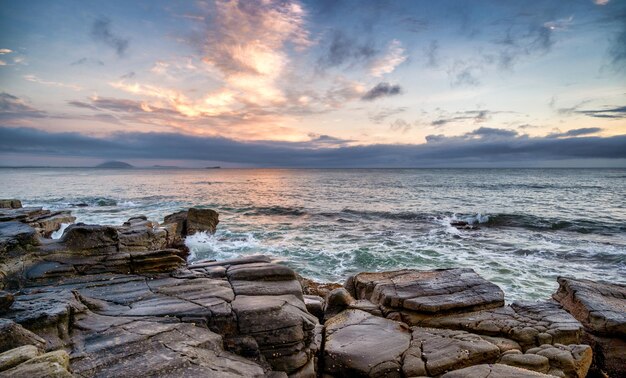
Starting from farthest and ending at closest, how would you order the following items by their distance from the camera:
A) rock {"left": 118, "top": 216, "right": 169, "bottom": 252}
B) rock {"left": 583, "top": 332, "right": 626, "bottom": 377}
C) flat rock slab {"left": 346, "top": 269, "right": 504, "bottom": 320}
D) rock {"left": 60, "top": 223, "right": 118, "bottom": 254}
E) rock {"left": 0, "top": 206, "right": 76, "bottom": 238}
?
rock {"left": 0, "top": 206, "right": 76, "bottom": 238} < rock {"left": 118, "top": 216, "right": 169, "bottom": 252} < flat rock slab {"left": 346, "top": 269, "right": 504, "bottom": 320} < rock {"left": 60, "top": 223, "right": 118, "bottom": 254} < rock {"left": 583, "top": 332, "right": 626, "bottom": 377}

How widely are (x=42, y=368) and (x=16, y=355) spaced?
56 cm

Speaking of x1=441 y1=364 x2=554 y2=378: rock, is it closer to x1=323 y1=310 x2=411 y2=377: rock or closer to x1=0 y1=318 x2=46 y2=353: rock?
x1=323 y1=310 x2=411 y2=377: rock

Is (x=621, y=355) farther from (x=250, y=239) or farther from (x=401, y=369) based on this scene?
(x=250, y=239)

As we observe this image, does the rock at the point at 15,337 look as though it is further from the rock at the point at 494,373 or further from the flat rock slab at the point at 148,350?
the rock at the point at 494,373

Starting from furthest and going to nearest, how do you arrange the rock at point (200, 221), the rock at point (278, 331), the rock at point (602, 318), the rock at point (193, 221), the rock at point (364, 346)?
the rock at point (200, 221), the rock at point (193, 221), the rock at point (602, 318), the rock at point (364, 346), the rock at point (278, 331)

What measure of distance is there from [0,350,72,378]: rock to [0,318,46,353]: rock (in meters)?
0.82

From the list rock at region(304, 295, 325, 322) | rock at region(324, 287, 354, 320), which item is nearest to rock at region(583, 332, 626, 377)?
rock at region(324, 287, 354, 320)

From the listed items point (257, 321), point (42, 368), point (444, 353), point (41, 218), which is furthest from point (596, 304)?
point (41, 218)

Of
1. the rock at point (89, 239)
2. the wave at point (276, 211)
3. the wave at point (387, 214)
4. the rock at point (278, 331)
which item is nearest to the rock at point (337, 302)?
the rock at point (278, 331)

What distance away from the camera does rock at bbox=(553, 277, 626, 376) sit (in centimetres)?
832

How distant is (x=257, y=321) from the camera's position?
6.08 meters

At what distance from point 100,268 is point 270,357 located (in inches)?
208

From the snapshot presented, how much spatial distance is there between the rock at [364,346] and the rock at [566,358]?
2.83 m

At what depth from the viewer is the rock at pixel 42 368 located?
3615mm
